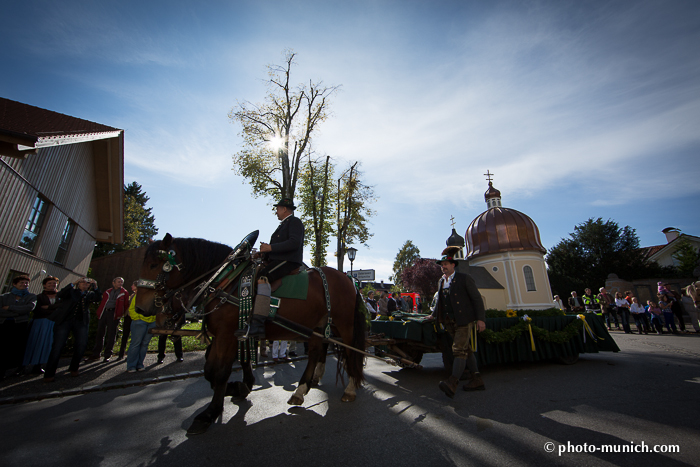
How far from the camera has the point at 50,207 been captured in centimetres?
1101

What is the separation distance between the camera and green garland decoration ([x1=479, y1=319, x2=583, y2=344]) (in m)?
5.81

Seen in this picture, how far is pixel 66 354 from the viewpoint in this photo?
7.57m

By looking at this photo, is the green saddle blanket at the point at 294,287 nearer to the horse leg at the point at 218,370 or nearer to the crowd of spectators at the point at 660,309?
the horse leg at the point at 218,370

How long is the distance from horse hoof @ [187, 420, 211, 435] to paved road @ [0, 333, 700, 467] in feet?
0.19

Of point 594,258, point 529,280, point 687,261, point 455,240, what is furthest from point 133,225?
point 687,261

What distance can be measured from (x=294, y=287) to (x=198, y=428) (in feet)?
5.57

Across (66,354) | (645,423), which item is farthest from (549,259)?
(66,354)

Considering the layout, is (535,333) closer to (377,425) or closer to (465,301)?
(465,301)

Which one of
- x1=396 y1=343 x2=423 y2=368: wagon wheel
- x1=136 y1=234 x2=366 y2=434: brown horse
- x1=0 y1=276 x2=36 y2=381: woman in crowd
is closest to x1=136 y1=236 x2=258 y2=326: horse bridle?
x1=136 y1=234 x2=366 y2=434: brown horse

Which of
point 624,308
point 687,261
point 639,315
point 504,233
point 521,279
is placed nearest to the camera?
point 639,315

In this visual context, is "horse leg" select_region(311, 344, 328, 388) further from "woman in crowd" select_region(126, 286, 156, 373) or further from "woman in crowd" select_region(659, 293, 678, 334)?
"woman in crowd" select_region(659, 293, 678, 334)

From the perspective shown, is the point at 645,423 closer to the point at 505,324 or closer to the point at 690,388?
the point at 690,388

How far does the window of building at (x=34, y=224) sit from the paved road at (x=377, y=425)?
318 inches

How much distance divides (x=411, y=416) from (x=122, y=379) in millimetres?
5423
